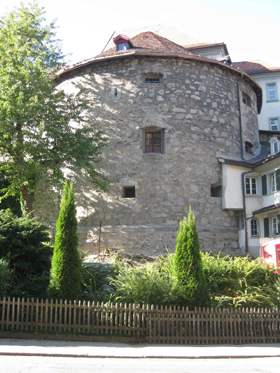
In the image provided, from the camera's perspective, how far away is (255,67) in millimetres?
33531

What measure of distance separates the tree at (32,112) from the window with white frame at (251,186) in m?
6.99

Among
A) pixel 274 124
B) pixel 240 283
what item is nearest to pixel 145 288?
pixel 240 283

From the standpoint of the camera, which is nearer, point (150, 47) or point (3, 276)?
point (3, 276)

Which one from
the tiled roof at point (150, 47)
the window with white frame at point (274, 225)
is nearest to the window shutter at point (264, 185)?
the window with white frame at point (274, 225)

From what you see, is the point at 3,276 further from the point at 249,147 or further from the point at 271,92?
the point at 271,92

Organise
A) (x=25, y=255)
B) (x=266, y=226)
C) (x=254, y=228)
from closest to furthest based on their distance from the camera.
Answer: (x=25, y=255) < (x=266, y=226) < (x=254, y=228)

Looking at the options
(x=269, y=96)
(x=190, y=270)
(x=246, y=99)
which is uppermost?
(x=269, y=96)

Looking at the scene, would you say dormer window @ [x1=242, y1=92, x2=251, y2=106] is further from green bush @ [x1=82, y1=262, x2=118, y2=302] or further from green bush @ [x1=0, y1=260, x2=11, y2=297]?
green bush @ [x1=0, y1=260, x2=11, y2=297]

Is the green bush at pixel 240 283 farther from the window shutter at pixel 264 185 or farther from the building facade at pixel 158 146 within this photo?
the window shutter at pixel 264 185

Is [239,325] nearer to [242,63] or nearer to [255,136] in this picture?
[255,136]

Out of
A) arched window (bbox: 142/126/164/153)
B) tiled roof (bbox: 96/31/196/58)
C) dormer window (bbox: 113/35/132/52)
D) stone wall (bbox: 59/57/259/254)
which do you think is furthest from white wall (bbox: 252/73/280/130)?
dormer window (bbox: 113/35/132/52)
